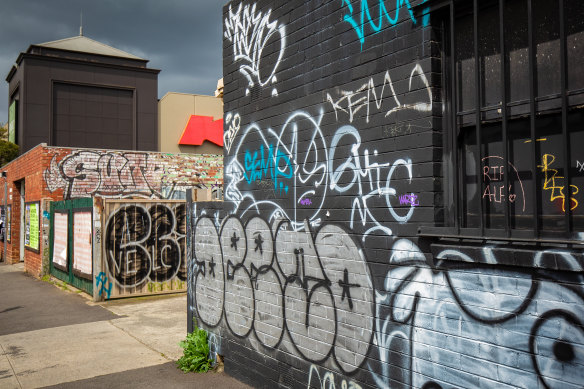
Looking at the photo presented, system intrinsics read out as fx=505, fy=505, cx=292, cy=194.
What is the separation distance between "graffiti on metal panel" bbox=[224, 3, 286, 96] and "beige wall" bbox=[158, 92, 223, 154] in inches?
1145

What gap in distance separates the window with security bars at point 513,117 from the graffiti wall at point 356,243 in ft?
0.29

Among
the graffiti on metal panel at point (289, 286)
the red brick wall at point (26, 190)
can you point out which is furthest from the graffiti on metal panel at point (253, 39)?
the red brick wall at point (26, 190)

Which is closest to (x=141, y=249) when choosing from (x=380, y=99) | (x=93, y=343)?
(x=93, y=343)

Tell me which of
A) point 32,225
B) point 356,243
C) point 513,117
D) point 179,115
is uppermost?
point 179,115

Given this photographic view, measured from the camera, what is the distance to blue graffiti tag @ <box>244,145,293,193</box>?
4.95 metres

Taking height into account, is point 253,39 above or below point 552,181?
above

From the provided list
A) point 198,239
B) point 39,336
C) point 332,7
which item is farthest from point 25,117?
point 332,7

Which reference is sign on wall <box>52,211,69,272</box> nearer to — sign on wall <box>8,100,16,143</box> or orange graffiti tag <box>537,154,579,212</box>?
orange graffiti tag <box>537,154,579,212</box>

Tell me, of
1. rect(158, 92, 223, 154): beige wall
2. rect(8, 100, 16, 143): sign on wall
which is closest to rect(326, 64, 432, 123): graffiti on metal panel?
rect(158, 92, 223, 154): beige wall

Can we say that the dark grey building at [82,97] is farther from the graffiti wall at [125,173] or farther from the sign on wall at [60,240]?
the sign on wall at [60,240]

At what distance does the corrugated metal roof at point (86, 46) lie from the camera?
110ft

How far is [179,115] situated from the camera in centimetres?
3503

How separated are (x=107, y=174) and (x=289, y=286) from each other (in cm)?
1281

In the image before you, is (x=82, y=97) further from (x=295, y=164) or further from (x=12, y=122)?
(x=295, y=164)
